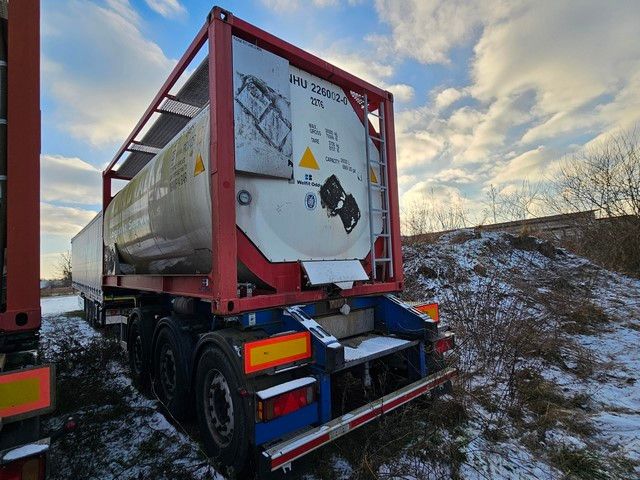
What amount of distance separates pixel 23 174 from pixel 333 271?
2508 millimetres

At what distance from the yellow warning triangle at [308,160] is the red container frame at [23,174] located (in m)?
2.08

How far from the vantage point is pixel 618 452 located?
9.99ft

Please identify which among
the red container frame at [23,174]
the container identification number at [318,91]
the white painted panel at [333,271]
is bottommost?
the white painted panel at [333,271]

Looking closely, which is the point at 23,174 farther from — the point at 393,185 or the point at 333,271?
the point at 393,185

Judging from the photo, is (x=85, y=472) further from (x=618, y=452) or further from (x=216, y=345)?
(x=618, y=452)

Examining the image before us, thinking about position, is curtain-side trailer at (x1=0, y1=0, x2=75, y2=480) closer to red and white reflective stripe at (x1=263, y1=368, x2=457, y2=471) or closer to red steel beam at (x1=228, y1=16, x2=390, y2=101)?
red and white reflective stripe at (x1=263, y1=368, x2=457, y2=471)

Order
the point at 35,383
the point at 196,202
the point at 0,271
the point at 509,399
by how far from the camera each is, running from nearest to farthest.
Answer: the point at 35,383 < the point at 0,271 < the point at 196,202 < the point at 509,399

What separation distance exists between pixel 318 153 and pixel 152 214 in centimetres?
228

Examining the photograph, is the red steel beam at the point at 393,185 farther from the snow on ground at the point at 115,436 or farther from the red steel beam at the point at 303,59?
the snow on ground at the point at 115,436

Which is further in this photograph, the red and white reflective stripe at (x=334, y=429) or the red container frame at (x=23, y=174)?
the red and white reflective stripe at (x=334, y=429)

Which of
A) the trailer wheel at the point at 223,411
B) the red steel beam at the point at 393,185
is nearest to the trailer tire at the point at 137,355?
the trailer wheel at the point at 223,411

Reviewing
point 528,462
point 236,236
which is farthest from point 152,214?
point 528,462

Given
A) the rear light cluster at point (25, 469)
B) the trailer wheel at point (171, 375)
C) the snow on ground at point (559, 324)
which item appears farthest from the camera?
the trailer wheel at point (171, 375)

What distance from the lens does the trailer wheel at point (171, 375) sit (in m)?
3.78
